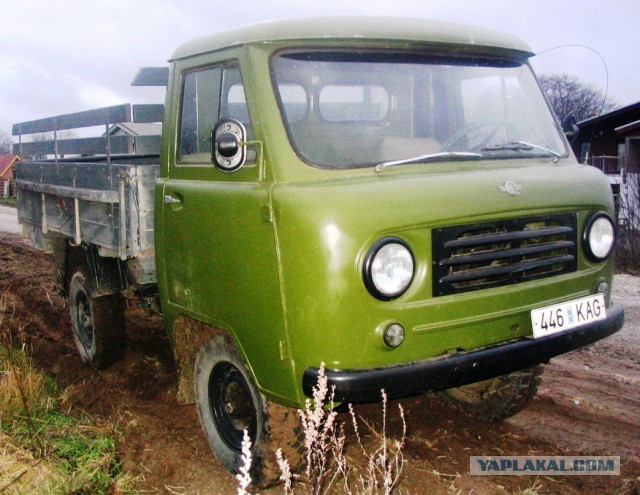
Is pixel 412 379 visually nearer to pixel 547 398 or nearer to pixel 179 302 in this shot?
pixel 179 302

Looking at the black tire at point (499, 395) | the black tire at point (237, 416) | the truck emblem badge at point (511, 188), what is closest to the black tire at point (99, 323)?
the black tire at point (237, 416)

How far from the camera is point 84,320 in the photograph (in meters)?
5.70

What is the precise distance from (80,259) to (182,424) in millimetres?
1729

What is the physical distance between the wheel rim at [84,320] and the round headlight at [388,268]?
3307 millimetres

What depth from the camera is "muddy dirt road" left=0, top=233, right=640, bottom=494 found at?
3.73 meters

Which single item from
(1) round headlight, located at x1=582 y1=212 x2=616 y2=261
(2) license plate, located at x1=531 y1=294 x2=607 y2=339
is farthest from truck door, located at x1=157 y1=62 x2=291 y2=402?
(1) round headlight, located at x1=582 y1=212 x2=616 y2=261

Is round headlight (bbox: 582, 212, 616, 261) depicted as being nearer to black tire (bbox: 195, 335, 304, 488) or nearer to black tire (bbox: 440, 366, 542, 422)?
black tire (bbox: 440, 366, 542, 422)

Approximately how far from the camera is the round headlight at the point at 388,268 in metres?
2.93

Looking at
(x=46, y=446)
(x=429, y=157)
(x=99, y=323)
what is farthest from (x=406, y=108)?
(x=99, y=323)

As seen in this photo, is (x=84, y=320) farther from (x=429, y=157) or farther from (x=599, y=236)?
(x=599, y=236)

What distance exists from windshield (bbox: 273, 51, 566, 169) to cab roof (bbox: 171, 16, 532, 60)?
0.10 metres

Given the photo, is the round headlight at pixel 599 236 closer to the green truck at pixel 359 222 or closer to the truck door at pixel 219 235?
the green truck at pixel 359 222

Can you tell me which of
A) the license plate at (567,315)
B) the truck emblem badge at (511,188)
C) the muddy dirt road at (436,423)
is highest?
the truck emblem badge at (511,188)

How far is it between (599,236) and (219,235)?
1.96m
